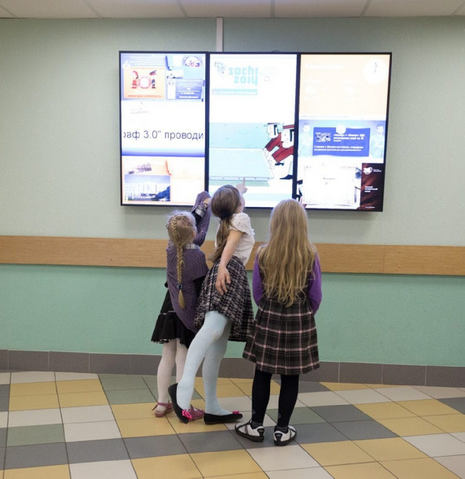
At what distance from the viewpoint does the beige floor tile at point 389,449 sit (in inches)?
107

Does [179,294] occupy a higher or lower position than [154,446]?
higher

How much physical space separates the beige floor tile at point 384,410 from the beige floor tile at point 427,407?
58 mm

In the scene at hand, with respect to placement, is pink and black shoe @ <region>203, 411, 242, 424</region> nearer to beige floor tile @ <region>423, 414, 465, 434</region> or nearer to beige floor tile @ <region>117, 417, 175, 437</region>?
beige floor tile @ <region>117, 417, 175, 437</region>

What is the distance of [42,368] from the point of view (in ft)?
13.2

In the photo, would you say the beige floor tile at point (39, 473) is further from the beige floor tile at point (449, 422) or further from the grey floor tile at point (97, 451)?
the beige floor tile at point (449, 422)

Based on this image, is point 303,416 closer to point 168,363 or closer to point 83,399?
point 168,363

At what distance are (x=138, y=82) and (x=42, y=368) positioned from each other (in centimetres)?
229

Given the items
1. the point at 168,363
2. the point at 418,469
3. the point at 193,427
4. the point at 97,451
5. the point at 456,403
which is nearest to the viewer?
the point at 418,469

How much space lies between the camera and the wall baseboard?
3.89m

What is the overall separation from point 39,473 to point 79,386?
1.25 meters

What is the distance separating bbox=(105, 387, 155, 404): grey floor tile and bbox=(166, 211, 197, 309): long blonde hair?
886mm

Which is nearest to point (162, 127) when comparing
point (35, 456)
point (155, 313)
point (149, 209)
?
point (149, 209)

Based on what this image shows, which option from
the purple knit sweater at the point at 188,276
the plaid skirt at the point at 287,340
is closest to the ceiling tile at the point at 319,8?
the purple knit sweater at the point at 188,276

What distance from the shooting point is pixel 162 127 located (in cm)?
379
